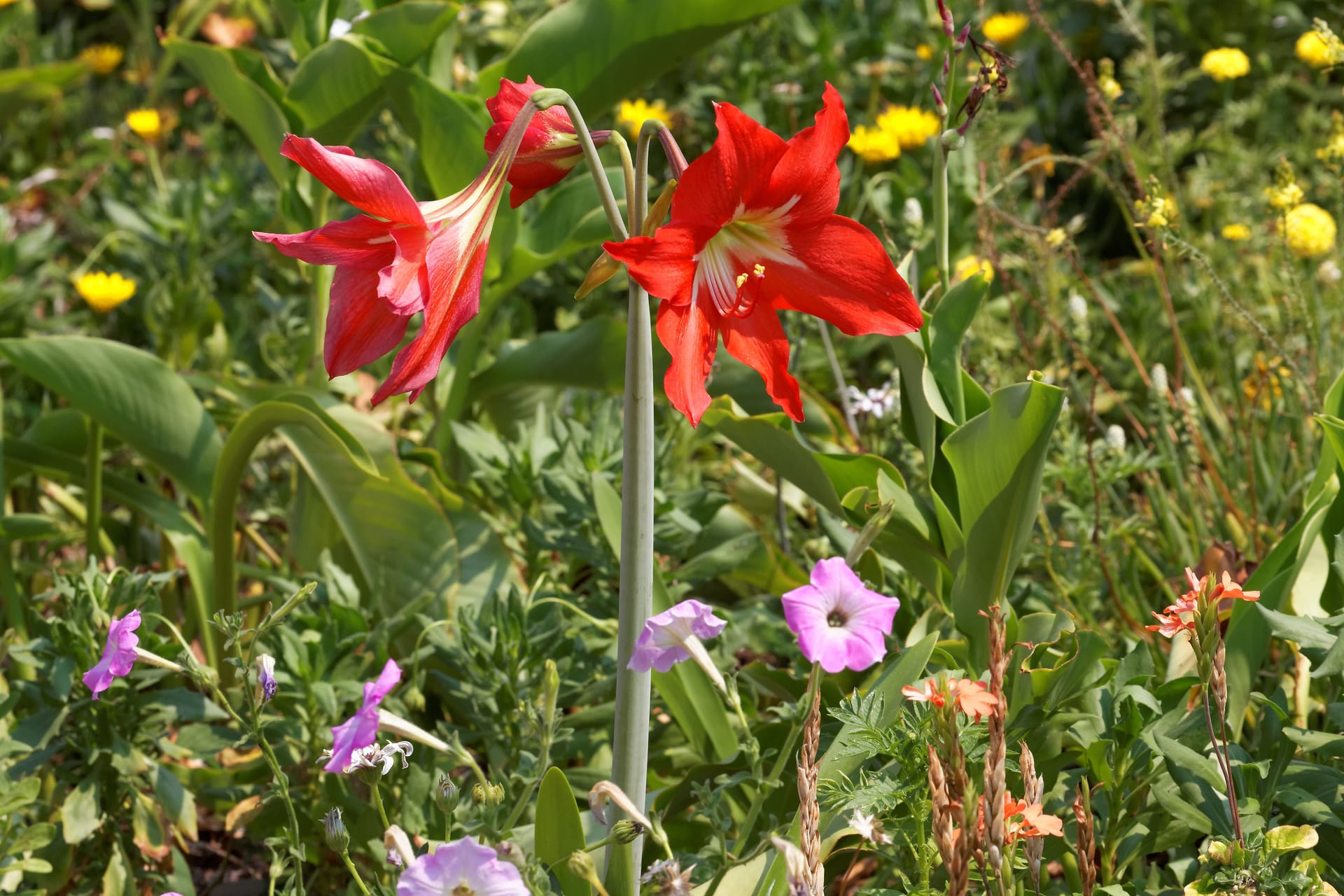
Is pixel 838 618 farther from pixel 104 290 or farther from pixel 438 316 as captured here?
pixel 104 290

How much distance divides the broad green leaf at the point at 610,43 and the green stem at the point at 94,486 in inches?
37.1

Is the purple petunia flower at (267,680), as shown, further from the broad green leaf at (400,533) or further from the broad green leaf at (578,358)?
the broad green leaf at (578,358)

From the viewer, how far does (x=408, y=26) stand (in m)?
2.13

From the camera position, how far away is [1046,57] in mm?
4137

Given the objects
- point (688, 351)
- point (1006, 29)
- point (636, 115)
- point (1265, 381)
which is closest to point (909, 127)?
point (636, 115)

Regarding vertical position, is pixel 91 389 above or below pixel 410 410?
above

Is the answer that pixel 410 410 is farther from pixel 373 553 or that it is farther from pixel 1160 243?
pixel 1160 243

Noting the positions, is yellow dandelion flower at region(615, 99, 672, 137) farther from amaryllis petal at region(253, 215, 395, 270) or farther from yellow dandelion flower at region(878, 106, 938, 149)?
amaryllis petal at region(253, 215, 395, 270)

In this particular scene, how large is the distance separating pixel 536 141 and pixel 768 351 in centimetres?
28

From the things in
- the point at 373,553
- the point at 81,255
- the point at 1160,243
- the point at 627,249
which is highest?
the point at 627,249

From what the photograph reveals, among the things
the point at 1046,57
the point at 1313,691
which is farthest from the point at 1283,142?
the point at 1313,691

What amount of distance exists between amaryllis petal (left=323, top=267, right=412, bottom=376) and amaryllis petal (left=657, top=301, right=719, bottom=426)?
0.22 m

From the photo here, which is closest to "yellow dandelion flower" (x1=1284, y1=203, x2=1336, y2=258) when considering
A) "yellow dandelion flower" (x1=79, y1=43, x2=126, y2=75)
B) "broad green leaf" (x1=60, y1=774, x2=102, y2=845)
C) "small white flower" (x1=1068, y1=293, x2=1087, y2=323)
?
"small white flower" (x1=1068, y1=293, x2=1087, y2=323)

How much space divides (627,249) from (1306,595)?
111 centimetres
